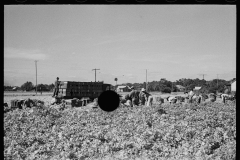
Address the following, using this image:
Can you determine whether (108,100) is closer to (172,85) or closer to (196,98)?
(172,85)

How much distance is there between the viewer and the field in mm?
4188

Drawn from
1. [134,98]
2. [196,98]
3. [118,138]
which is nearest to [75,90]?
[134,98]

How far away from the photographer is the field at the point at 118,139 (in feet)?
13.7

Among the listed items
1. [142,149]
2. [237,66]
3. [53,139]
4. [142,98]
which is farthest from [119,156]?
[142,98]

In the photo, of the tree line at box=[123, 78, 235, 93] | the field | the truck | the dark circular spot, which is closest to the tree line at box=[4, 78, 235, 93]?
the tree line at box=[123, 78, 235, 93]

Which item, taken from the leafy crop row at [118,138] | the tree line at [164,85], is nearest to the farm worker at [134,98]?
the tree line at [164,85]

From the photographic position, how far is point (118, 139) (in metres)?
4.74

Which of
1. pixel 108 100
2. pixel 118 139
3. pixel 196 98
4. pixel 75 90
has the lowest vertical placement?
pixel 118 139

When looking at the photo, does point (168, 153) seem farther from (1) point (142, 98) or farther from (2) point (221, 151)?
(1) point (142, 98)

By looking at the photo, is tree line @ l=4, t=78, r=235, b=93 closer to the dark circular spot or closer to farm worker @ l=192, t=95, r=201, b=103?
farm worker @ l=192, t=95, r=201, b=103

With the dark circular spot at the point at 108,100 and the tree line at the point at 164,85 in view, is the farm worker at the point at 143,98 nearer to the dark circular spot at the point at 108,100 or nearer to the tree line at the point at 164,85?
the tree line at the point at 164,85

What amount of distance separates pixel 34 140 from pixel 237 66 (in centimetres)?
422
